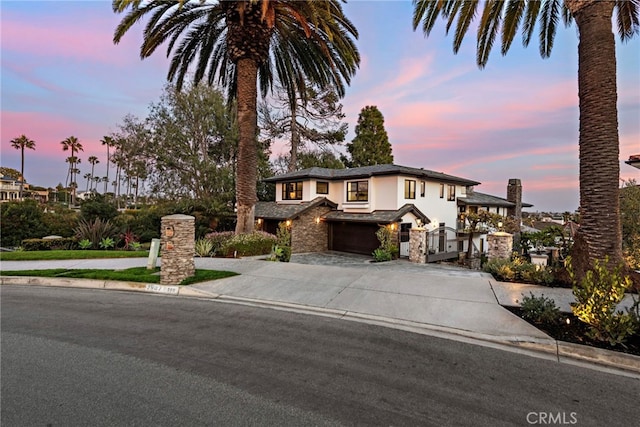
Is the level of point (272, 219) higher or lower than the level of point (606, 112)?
lower

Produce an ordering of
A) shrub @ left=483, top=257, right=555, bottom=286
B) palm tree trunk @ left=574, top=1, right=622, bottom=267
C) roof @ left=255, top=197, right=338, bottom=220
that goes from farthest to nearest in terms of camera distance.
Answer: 1. roof @ left=255, top=197, right=338, bottom=220
2. shrub @ left=483, top=257, right=555, bottom=286
3. palm tree trunk @ left=574, top=1, right=622, bottom=267

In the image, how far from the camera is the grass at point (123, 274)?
9.49m

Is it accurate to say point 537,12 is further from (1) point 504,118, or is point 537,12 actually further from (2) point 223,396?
(2) point 223,396

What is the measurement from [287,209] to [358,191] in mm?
5194

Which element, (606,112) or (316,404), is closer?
(316,404)

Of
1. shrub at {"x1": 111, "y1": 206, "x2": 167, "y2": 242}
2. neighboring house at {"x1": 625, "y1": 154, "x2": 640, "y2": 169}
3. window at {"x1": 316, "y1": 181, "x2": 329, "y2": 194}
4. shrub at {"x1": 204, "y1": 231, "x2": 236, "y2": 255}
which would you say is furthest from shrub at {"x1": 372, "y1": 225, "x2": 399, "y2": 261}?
shrub at {"x1": 111, "y1": 206, "x2": 167, "y2": 242}

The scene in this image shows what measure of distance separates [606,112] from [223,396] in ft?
34.8

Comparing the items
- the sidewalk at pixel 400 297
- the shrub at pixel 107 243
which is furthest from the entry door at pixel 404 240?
the shrub at pixel 107 243

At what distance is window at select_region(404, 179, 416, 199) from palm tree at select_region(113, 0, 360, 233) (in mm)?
7911

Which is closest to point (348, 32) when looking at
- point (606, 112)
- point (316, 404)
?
point (606, 112)

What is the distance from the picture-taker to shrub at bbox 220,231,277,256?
586 inches

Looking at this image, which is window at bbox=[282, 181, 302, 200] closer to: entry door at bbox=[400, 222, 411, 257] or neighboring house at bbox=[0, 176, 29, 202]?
entry door at bbox=[400, 222, 411, 257]

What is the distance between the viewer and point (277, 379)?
4.06 meters

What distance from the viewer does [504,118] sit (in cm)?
1839
